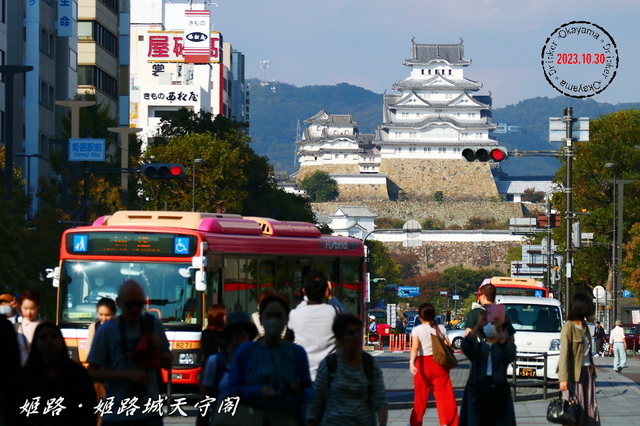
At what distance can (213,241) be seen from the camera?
17.7 m

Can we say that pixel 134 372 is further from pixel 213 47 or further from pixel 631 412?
pixel 213 47

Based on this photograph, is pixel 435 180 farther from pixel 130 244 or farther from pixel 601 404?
pixel 130 244

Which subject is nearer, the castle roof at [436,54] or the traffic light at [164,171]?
the traffic light at [164,171]

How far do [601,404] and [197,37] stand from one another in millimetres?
87706

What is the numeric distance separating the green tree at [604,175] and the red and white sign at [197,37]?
52679mm

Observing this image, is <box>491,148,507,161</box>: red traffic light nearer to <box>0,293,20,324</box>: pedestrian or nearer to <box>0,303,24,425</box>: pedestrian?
<box>0,293,20,324</box>: pedestrian

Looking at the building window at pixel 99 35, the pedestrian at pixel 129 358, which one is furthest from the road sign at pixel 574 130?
the building window at pixel 99 35

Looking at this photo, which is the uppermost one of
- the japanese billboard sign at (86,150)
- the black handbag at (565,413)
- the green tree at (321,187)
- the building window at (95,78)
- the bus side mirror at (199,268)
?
the building window at (95,78)

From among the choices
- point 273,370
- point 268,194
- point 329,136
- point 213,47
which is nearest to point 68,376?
point 273,370

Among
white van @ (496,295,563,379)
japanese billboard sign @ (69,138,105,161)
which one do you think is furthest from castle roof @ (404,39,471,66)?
white van @ (496,295,563,379)

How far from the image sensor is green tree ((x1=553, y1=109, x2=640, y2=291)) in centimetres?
5309

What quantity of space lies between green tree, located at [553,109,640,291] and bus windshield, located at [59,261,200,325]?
3771cm

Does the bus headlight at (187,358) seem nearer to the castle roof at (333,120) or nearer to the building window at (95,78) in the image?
the building window at (95,78)

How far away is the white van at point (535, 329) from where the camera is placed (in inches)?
871
